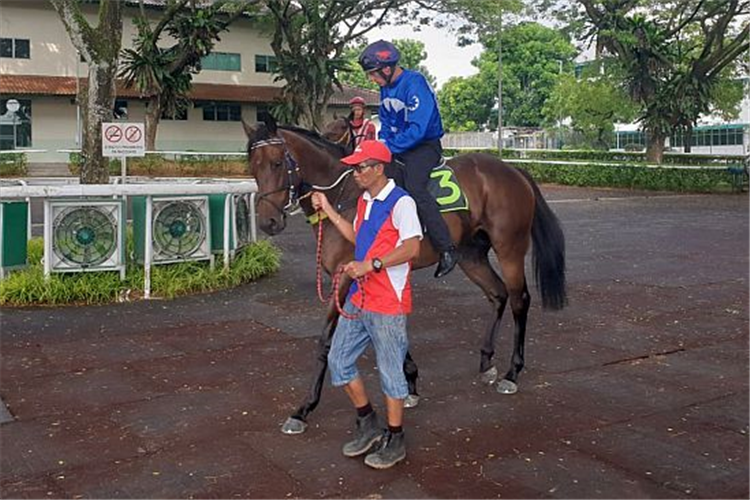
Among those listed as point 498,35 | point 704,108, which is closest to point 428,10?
point 498,35

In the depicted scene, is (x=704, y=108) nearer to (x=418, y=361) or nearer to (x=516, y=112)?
(x=418, y=361)

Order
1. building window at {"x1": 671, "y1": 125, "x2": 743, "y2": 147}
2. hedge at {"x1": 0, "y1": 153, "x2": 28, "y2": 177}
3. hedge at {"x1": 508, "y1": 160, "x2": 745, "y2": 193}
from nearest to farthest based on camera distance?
hedge at {"x1": 508, "y1": 160, "x2": 745, "y2": 193}, hedge at {"x1": 0, "y1": 153, "x2": 28, "y2": 177}, building window at {"x1": 671, "y1": 125, "x2": 743, "y2": 147}

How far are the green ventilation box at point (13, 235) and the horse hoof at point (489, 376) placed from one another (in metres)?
5.73

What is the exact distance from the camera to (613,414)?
5.44 meters

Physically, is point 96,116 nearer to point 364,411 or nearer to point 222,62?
point 364,411

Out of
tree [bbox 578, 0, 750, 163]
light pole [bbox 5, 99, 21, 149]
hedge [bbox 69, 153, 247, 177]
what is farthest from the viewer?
light pole [bbox 5, 99, 21, 149]

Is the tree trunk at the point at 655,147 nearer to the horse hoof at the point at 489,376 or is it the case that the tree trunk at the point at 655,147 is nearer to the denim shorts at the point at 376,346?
the horse hoof at the point at 489,376

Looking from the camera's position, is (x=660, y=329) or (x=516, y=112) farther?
(x=516, y=112)

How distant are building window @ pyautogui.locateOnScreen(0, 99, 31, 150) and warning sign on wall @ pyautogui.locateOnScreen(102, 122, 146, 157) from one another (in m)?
31.3

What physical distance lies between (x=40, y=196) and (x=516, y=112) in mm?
67815

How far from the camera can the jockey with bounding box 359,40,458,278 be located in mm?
5480

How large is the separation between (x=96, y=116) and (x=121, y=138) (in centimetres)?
135

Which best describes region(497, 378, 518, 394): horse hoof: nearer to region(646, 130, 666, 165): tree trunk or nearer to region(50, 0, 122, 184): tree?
region(50, 0, 122, 184): tree

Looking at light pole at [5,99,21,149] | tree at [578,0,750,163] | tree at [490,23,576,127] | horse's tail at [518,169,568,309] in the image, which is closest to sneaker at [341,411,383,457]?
horse's tail at [518,169,568,309]
